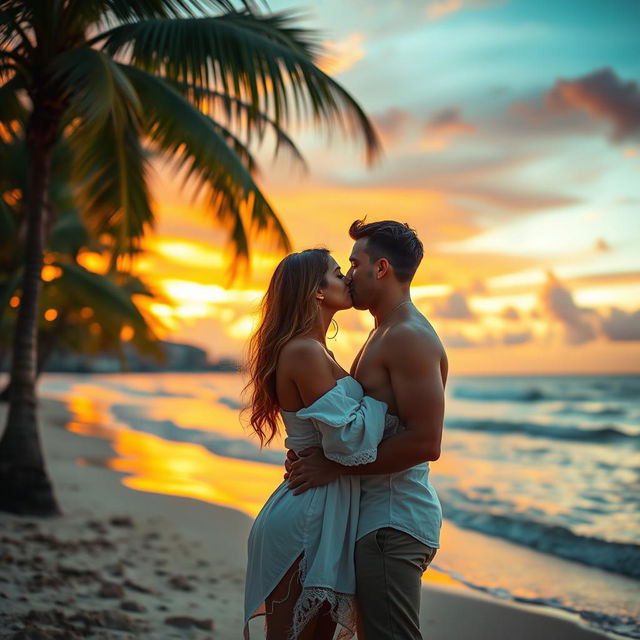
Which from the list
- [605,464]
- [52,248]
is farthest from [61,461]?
[605,464]

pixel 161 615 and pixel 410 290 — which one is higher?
pixel 410 290

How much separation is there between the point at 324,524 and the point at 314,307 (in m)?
0.78

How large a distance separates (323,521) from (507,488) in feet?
31.1

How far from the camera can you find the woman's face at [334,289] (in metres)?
2.78

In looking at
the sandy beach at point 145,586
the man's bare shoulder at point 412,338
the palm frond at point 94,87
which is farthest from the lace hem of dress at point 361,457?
the palm frond at point 94,87

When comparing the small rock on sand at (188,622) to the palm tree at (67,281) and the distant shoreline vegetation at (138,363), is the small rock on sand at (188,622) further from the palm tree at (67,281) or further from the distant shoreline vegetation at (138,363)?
the distant shoreline vegetation at (138,363)

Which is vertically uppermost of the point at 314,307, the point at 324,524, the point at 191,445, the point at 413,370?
the point at 314,307

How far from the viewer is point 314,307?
2.73m

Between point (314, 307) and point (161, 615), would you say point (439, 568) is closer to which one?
point (161, 615)

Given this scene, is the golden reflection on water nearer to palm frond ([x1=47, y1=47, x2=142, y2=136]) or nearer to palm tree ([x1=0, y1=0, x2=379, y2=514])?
palm tree ([x1=0, y1=0, x2=379, y2=514])

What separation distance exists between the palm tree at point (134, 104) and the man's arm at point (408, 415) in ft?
11.4

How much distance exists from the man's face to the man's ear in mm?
20

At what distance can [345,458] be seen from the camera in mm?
2529

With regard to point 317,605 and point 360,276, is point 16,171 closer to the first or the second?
point 360,276
